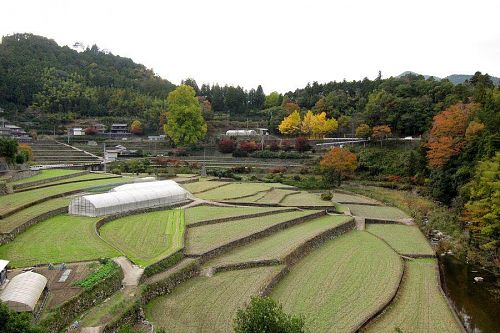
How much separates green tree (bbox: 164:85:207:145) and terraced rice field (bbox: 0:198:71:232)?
108ft

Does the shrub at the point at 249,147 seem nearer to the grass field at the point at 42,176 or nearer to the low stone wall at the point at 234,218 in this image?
the grass field at the point at 42,176

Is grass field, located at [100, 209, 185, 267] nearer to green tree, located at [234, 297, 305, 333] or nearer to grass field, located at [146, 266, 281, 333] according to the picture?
grass field, located at [146, 266, 281, 333]

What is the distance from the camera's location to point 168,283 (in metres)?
17.1

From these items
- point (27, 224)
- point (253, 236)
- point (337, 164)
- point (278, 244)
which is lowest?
point (278, 244)

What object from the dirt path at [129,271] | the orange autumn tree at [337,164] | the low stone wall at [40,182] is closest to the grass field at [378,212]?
the orange autumn tree at [337,164]

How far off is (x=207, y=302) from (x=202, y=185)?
2570 cm

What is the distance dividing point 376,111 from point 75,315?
48.4 m

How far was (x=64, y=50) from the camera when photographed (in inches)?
4478

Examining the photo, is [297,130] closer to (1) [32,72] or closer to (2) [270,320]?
(2) [270,320]

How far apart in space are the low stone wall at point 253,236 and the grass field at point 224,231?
0.85ft

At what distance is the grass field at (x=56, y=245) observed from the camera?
1786cm

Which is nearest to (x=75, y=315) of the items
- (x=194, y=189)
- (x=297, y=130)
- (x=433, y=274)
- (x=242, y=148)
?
(x=433, y=274)

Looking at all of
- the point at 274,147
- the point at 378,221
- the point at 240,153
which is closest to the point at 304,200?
the point at 378,221

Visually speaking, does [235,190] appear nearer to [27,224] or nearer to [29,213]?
[29,213]
